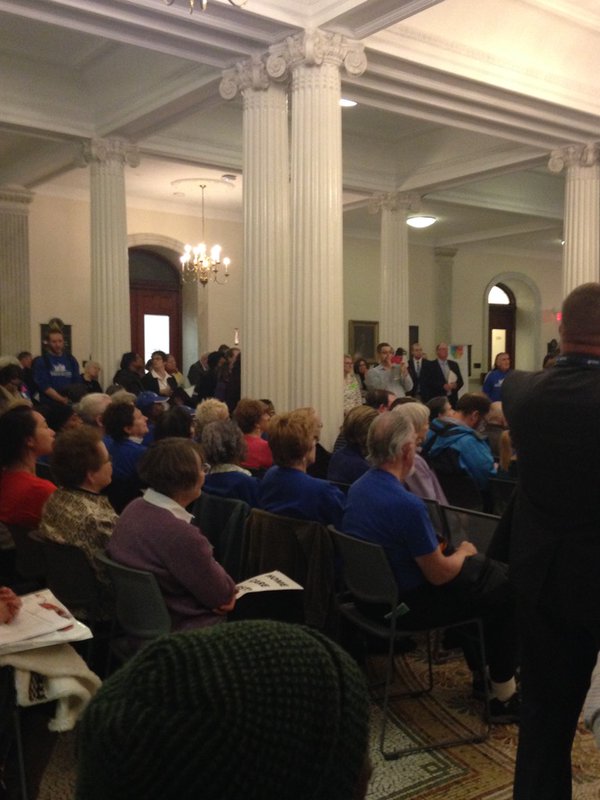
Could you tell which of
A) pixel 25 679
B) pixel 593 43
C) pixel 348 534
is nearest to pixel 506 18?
pixel 593 43

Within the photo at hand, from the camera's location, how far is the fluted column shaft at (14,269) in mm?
13516

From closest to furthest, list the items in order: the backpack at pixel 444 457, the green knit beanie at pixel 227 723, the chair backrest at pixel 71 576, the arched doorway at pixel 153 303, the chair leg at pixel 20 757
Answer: the green knit beanie at pixel 227 723 < the chair leg at pixel 20 757 < the chair backrest at pixel 71 576 < the backpack at pixel 444 457 < the arched doorway at pixel 153 303

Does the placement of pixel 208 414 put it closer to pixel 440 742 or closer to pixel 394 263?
pixel 440 742

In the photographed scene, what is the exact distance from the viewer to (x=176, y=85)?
27.3 feet

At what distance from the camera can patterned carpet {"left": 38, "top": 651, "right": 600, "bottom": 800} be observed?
289 centimetres

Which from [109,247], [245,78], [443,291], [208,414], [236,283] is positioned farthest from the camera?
[443,291]

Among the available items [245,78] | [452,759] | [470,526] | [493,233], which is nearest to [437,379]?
[245,78]

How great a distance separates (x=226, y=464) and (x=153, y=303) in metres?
12.5

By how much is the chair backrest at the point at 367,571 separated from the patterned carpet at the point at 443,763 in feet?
1.84

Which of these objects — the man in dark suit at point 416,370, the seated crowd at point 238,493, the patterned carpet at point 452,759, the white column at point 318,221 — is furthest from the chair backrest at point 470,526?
the man in dark suit at point 416,370

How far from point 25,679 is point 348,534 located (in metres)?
1.54

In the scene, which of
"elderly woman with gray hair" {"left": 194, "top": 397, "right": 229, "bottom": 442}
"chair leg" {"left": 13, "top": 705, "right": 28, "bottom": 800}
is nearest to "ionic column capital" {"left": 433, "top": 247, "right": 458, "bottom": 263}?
"elderly woman with gray hair" {"left": 194, "top": 397, "right": 229, "bottom": 442}

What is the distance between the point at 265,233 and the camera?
7480 millimetres

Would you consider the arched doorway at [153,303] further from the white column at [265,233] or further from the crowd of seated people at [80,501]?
the crowd of seated people at [80,501]
